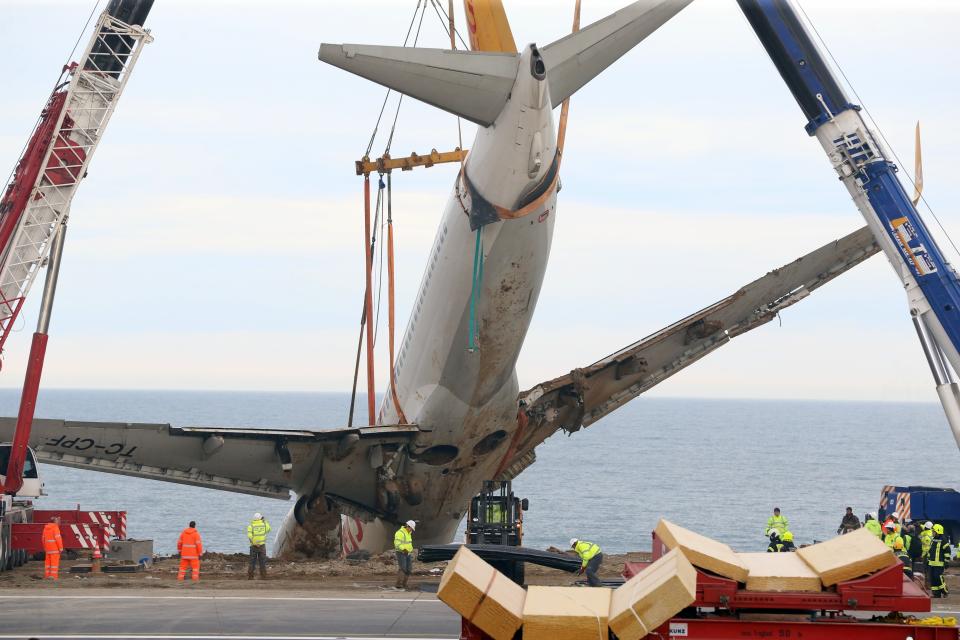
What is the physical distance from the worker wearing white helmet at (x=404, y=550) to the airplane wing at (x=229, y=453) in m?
3.02

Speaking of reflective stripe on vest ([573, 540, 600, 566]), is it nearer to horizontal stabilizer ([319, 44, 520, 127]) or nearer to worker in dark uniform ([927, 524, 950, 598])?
worker in dark uniform ([927, 524, 950, 598])

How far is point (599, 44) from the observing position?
72.9 ft

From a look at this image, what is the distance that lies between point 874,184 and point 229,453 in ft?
52.4

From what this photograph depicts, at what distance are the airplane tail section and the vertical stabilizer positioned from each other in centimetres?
255

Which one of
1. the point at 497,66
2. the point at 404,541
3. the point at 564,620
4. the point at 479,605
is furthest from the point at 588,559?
the point at 497,66

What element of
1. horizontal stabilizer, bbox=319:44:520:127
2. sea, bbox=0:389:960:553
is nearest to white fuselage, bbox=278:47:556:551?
horizontal stabilizer, bbox=319:44:520:127

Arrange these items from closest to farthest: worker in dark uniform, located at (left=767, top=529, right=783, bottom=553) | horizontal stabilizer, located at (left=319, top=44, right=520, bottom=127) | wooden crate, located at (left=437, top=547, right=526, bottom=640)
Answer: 1. wooden crate, located at (left=437, top=547, right=526, bottom=640)
2. horizontal stabilizer, located at (left=319, top=44, right=520, bottom=127)
3. worker in dark uniform, located at (left=767, top=529, right=783, bottom=553)

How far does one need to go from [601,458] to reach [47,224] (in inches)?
4793

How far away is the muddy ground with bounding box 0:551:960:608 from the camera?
2761 centimetres

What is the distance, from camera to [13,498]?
105 ft

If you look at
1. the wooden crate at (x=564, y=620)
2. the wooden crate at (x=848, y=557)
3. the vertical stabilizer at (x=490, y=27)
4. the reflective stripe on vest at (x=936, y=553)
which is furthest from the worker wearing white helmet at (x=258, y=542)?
the reflective stripe on vest at (x=936, y=553)

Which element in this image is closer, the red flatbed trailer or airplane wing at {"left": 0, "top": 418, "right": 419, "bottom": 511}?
the red flatbed trailer

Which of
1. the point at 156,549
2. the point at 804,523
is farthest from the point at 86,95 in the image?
the point at 804,523

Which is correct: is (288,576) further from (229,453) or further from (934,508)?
(934,508)
